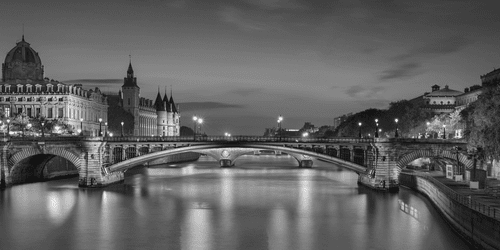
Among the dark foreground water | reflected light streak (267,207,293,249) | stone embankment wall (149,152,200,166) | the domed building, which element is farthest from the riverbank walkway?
the domed building

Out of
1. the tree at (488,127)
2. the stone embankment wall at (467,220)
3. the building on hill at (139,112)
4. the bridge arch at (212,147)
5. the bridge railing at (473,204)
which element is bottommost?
the stone embankment wall at (467,220)

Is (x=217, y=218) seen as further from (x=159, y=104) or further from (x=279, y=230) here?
(x=159, y=104)

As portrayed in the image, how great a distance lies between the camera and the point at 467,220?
104ft

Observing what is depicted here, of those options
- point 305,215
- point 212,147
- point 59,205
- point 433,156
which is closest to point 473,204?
point 305,215

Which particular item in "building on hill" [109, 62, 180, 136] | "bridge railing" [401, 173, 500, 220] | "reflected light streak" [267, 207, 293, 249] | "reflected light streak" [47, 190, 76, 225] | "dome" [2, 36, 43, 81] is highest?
"dome" [2, 36, 43, 81]

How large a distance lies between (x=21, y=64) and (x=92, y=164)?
68616 mm

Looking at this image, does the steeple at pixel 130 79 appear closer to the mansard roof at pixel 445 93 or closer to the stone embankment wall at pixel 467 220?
the mansard roof at pixel 445 93

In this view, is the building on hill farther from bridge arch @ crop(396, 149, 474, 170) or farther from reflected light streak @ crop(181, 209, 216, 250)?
reflected light streak @ crop(181, 209, 216, 250)

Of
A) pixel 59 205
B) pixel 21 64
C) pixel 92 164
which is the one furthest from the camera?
pixel 21 64

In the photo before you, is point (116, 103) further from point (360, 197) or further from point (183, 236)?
point (183, 236)

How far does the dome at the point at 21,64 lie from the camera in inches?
4683

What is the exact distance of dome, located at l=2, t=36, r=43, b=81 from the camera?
11894cm

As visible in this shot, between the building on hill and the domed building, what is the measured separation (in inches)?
655

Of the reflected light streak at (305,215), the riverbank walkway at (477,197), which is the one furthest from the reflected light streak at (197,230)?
the riverbank walkway at (477,197)
